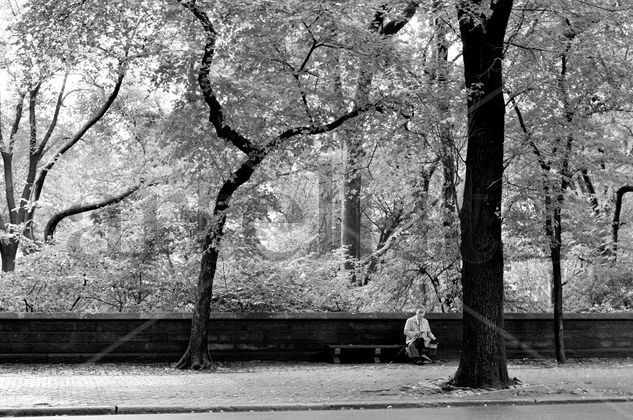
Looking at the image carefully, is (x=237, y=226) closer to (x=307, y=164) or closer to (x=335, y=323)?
(x=307, y=164)

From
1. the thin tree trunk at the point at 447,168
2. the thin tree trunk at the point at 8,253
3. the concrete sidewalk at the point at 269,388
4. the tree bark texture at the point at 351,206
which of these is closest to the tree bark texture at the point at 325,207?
the tree bark texture at the point at 351,206

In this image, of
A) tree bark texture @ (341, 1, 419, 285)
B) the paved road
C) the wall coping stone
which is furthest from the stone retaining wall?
the paved road

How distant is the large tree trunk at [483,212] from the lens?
43.1 feet

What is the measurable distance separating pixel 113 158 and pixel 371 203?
1134 centimetres

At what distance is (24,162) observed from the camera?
1341 inches

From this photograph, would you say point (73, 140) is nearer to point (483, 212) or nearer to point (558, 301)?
point (558, 301)

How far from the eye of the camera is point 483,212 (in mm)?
13484

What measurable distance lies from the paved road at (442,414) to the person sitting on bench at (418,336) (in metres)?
5.62

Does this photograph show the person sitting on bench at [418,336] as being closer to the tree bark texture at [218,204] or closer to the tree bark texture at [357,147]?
the tree bark texture at [357,147]

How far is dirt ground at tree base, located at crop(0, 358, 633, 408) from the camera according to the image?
11.8m

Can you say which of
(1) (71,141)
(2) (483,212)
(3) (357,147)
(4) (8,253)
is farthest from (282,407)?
(4) (8,253)

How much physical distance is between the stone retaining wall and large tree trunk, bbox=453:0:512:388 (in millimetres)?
5050

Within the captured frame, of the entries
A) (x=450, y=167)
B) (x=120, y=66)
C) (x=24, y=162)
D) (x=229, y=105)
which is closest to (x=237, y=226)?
(x=229, y=105)

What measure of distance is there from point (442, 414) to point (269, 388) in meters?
3.26
